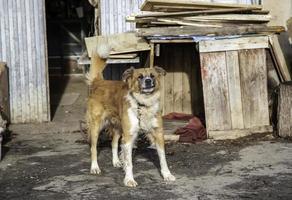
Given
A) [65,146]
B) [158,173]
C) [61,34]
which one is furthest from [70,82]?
[158,173]

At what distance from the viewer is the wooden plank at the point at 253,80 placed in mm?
8812

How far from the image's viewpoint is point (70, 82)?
51.0ft

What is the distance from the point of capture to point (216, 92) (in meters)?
8.82

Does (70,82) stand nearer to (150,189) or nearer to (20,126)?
(20,126)

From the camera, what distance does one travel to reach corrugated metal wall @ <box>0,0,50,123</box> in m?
10.2

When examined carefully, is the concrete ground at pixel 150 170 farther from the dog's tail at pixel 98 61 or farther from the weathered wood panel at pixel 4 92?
the dog's tail at pixel 98 61

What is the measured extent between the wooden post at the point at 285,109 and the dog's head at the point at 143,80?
2848 mm

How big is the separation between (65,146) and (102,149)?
2.37 feet

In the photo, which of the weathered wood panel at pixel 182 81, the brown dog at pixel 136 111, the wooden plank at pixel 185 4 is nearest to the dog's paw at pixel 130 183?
the brown dog at pixel 136 111

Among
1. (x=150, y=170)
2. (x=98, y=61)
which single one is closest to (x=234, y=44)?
(x=98, y=61)

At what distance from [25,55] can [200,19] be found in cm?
343

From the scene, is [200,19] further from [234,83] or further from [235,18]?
[234,83]

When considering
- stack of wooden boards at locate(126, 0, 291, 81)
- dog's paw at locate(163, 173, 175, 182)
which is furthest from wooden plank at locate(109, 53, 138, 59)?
dog's paw at locate(163, 173, 175, 182)

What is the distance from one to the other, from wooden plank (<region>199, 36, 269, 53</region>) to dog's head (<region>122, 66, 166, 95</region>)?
2.30 metres
